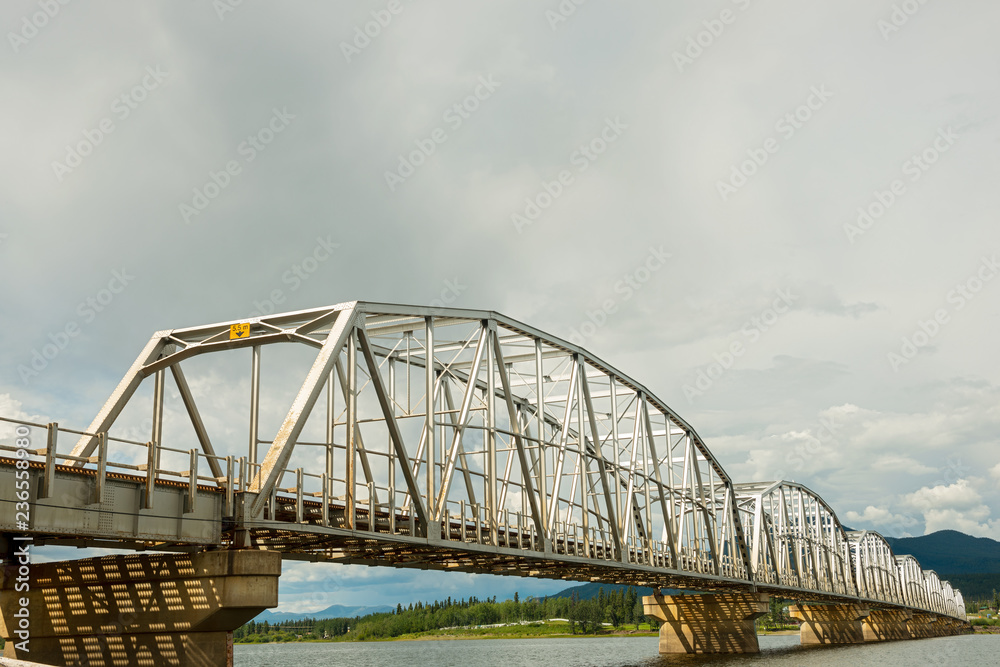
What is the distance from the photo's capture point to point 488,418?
39.4 m

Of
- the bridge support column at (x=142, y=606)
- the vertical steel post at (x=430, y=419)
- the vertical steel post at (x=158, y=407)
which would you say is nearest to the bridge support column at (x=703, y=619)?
the vertical steel post at (x=430, y=419)

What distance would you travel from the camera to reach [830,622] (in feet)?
379

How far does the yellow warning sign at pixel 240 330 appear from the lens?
99.4 feet

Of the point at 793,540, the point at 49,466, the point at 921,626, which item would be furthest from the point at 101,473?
the point at 921,626

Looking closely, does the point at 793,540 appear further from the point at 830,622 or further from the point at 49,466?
the point at 49,466

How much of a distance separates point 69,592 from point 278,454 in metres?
7.09

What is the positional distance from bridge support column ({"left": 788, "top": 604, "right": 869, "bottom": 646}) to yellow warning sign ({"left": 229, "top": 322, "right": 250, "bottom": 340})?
99.0 meters

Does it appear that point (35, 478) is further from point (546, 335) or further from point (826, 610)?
point (826, 610)

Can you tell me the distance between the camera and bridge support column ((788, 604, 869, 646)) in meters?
113

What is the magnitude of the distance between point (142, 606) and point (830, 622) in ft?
361

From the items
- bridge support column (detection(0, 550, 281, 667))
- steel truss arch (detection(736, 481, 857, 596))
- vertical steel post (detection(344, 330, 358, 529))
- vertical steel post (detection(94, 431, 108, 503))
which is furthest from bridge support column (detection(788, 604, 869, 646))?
vertical steel post (detection(94, 431, 108, 503))

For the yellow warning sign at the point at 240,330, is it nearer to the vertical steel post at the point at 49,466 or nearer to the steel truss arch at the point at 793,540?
the vertical steel post at the point at 49,466

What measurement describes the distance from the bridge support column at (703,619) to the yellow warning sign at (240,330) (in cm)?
5427

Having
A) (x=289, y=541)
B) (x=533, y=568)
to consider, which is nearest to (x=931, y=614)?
(x=533, y=568)
